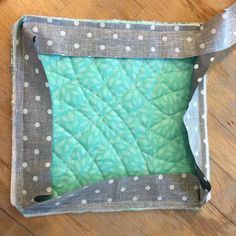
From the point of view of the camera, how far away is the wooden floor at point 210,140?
77 centimetres

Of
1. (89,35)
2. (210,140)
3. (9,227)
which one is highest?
(89,35)

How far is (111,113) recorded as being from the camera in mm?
789

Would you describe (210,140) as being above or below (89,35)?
below

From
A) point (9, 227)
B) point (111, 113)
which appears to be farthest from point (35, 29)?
point (9, 227)

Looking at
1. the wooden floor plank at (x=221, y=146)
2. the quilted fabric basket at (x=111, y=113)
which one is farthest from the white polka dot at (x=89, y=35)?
the wooden floor plank at (x=221, y=146)

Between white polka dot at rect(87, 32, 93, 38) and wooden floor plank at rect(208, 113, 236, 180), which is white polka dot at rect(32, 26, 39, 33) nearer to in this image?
white polka dot at rect(87, 32, 93, 38)

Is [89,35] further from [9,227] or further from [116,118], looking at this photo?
[9,227]

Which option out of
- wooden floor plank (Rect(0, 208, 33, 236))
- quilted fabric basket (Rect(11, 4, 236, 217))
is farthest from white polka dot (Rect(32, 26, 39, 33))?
wooden floor plank (Rect(0, 208, 33, 236))

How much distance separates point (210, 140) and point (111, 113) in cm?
21

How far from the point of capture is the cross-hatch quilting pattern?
778 millimetres

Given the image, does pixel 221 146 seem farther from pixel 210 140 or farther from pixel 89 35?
pixel 89 35

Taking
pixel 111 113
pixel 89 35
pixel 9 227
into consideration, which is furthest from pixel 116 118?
pixel 9 227

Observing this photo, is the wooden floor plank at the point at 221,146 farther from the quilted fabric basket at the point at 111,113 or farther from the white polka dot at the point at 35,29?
the white polka dot at the point at 35,29

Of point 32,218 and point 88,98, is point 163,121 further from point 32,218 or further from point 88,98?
point 32,218
